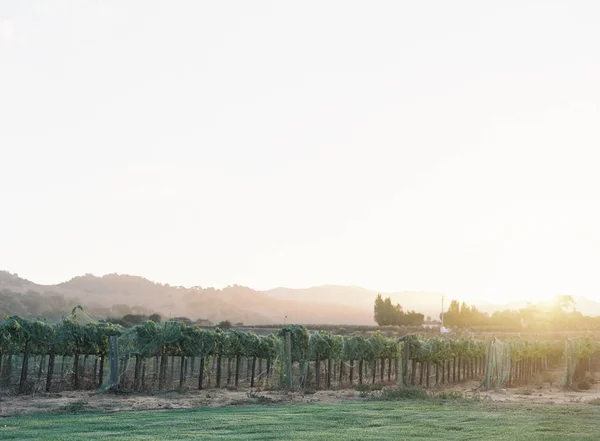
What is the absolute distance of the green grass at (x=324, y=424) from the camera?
13.2 m

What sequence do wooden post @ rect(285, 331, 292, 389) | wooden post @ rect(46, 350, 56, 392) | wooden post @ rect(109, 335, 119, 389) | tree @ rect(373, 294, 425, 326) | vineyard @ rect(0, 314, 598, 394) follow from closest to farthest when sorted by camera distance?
wooden post @ rect(46, 350, 56, 392)
wooden post @ rect(109, 335, 119, 389)
vineyard @ rect(0, 314, 598, 394)
wooden post @ rect(285, 331, 292, 389)
tree @ rect(373, 294, 425, 326)

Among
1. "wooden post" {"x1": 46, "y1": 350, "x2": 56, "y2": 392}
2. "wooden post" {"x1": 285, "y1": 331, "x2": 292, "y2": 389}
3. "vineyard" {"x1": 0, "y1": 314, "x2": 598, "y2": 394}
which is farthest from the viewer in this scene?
"wooden post" {"x1": 285, "y1": 331, "x2": 292, "y2": 389}

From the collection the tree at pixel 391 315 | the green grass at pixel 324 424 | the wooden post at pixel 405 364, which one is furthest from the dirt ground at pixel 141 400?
the tree at pixel 391 315

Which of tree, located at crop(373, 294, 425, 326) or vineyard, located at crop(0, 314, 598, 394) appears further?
tree, located at crop(373, 294, 425, 326)

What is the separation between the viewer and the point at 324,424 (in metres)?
15.1

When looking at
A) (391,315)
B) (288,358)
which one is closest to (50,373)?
(288,358)

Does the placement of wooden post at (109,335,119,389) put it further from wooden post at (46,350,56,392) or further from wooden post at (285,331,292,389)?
wooden post at (285,331,292,389)

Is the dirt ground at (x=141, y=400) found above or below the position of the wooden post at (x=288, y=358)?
below

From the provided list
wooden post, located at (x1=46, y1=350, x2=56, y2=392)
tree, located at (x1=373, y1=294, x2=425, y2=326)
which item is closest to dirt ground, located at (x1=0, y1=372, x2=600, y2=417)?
wooden post, located at (x1=46, y1=350, x2=56, y2=392)

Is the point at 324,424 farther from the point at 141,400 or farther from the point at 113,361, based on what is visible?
the point at 113,361

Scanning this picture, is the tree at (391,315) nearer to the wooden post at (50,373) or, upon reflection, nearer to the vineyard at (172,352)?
the vineyard at (172,352)

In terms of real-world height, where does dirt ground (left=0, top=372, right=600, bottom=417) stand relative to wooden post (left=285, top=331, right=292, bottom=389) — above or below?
below

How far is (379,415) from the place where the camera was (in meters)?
17.0

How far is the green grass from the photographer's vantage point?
13.2m
